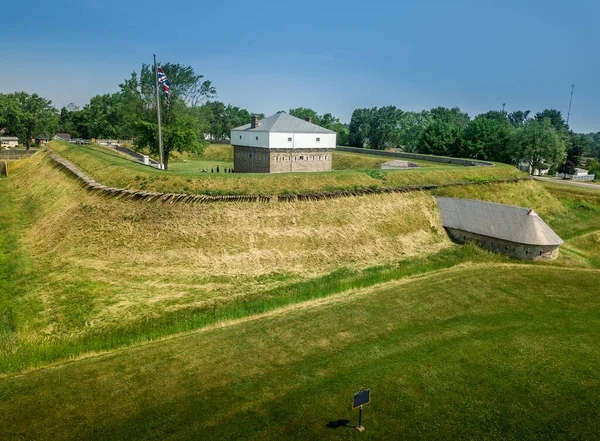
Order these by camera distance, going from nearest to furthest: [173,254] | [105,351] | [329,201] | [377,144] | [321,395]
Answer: [321,395]
[105,351]
[173,254]
[329,201]
[377,144]

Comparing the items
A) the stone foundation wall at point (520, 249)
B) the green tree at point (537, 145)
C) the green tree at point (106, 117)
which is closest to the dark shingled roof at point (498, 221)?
the stone foundation wall at point (520, 249)

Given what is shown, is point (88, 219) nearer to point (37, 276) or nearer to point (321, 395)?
point (37, 276)

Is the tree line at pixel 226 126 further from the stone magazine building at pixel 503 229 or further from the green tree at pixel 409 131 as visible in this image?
the stone magazine building at pixel 503 229

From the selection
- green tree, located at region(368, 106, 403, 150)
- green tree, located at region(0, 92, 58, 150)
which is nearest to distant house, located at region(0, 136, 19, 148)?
green tree, located at region(0, 92, 58, 150)

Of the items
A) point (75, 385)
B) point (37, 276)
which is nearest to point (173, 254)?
point (37, 276)

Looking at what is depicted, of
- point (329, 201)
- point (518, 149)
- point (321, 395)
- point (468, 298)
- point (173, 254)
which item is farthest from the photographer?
point (518, 149)

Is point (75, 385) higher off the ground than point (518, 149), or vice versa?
point (518, 149)

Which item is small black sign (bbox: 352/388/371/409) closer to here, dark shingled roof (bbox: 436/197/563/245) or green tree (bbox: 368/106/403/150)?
dark shingled roof (bbox: 436/197/563/245)
